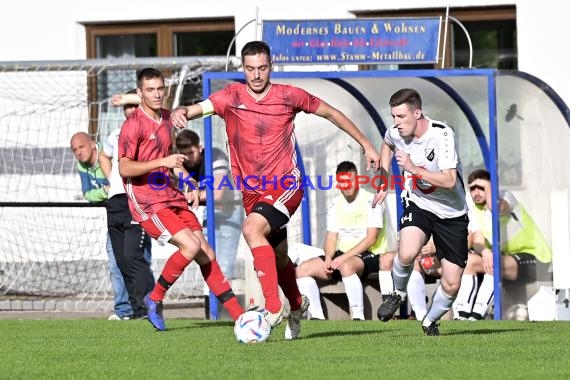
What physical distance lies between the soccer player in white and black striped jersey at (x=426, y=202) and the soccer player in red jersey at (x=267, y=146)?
0.37 meters

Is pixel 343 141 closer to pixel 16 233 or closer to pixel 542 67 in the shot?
pixel 542 67

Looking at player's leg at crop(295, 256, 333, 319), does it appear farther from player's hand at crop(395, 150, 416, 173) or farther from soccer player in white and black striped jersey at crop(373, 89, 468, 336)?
player's hand at crop(395, 150, 416, 173)

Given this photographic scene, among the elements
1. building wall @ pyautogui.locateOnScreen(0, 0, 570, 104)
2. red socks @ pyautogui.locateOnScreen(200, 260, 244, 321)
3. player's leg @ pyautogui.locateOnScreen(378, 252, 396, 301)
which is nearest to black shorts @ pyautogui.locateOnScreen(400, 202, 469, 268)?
red socks @ pyautogui.locateOnScreen(200, 260, 244, 321)

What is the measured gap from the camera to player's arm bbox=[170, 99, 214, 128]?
32.5ft

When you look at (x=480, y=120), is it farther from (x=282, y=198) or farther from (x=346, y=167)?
(x=282, y=198)

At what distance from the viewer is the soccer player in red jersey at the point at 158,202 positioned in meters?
11.6

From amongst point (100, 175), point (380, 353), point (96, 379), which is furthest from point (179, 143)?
A: point (96, 379)

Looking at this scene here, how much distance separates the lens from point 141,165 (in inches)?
445

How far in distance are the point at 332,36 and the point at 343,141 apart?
1523mm

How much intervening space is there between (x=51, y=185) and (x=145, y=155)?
21.5 feet

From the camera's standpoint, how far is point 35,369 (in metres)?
8.68

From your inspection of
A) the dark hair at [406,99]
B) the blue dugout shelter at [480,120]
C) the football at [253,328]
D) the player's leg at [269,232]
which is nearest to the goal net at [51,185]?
the blue dugout shelter at [480,120]

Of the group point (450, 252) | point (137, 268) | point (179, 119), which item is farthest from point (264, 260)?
point (137, 268)

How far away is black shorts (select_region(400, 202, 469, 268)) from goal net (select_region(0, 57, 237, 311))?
7.16m
